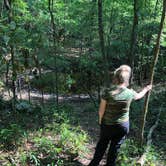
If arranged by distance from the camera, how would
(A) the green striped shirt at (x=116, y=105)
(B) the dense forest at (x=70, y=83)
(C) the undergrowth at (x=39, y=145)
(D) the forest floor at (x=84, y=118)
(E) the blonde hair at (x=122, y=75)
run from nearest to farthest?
(E) the blonde hair at (x=122, y=75)
(A) the green striped shirt at (x=116, y=105)
(C) the undergrowth at (x=39, y=145)
(B) the dense forest at (x=70, y=83)
(D) the forest floor at (x=84, y=118)

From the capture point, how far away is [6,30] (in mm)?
6766

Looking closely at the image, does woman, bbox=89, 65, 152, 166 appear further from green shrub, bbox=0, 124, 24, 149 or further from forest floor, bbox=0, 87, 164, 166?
green shrub, bbox=0, 124, 24, 149

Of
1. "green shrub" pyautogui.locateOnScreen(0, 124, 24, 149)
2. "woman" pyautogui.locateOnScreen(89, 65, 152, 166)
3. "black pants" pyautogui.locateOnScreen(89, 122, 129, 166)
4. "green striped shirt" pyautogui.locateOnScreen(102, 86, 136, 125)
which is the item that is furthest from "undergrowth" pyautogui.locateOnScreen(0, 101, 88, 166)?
"green striped shirt" pyautogui.locateOnScreen(102, 86, 136, 125)

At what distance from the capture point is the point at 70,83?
1648 centimetres

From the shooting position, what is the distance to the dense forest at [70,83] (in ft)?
24.1

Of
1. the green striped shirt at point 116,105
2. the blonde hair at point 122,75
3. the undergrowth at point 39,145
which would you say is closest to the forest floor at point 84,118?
the undergrowth at point 39,145

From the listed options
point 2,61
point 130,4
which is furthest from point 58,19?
point 2,61

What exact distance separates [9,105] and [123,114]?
583 centimetres

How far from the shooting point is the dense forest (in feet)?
24.1

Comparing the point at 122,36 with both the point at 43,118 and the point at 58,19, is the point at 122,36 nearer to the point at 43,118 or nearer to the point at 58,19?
the point at 58,19

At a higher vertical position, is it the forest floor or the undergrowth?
the undergrowth

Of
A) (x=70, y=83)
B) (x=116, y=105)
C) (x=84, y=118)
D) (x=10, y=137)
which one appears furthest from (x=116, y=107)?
(x=70, y=83)

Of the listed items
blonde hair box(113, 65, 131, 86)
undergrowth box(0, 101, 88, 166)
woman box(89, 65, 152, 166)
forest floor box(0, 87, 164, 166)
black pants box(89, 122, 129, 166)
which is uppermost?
blonde hair box(113, 65, 131, 86)

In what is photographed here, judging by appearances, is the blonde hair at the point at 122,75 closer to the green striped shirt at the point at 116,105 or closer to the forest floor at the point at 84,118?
the green striped shirt at the point at 116,105
